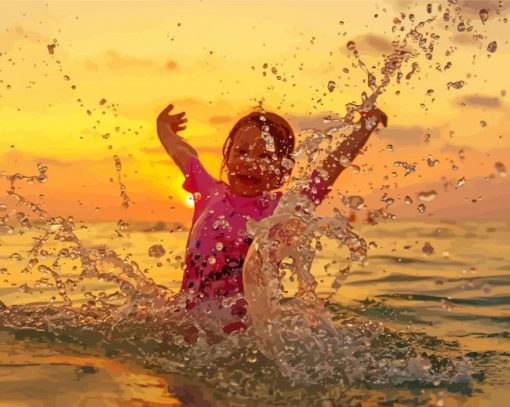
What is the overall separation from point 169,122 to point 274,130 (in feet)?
3.76

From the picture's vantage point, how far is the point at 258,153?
547 centimetres

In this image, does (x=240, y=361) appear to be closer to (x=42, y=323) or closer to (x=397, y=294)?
(x=42, y=323)

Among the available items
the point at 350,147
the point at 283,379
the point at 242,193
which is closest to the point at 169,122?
the point at 242,193

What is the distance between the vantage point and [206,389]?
425 centimetres

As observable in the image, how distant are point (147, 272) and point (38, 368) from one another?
18.7 feet

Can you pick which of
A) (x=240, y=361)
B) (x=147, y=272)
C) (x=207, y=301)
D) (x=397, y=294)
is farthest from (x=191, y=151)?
(x=147, y=272)

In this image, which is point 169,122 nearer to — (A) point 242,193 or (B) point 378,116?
(A) point 242,193

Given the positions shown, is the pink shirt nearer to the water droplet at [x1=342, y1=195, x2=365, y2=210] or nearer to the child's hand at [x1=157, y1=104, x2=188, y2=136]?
the water droplet at [x1=342, y1=195, x2=365, y2=210]

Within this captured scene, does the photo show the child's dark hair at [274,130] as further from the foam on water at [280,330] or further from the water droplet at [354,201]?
the water droplet at [354,201]

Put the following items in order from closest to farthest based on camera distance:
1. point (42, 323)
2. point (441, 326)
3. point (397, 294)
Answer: point (42, 323), point (441, 326), point (397, 294)

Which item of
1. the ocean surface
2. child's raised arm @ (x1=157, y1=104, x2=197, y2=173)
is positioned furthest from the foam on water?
child's raised arm @ (x1=157, y1=104, x2=197, y2=173)

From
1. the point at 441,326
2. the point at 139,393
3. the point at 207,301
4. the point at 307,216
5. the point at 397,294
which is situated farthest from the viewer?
the point at 397,294

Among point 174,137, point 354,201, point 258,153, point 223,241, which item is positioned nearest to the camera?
point 354,201

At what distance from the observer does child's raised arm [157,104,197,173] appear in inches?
246
